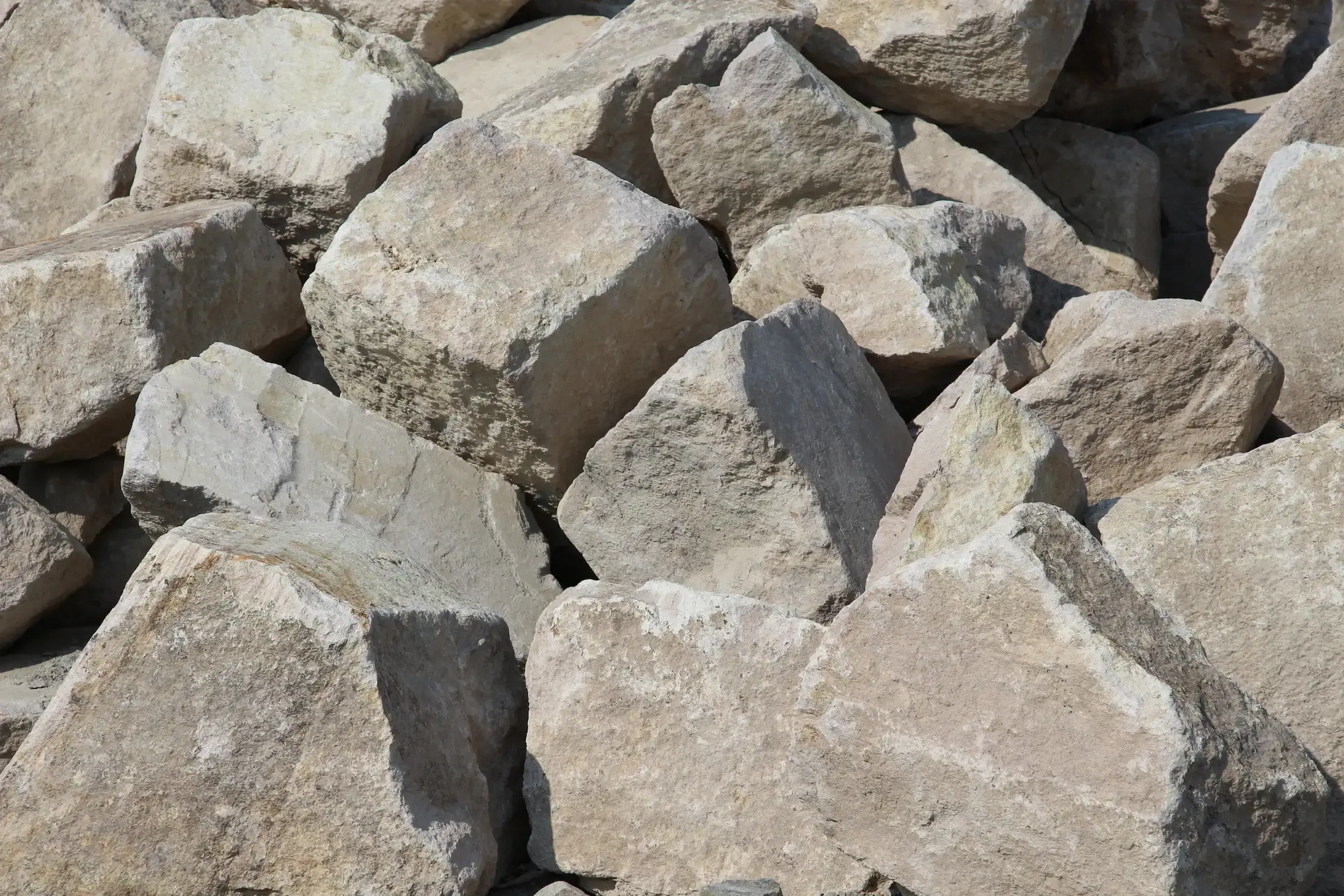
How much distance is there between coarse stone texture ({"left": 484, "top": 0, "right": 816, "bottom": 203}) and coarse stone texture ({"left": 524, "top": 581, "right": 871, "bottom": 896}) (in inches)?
57.9

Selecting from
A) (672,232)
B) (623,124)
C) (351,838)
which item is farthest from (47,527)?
(623,124)

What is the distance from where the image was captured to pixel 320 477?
266cm

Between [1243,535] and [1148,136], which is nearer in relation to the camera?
[1243,535]

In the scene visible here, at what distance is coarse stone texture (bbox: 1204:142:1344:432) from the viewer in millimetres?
2988

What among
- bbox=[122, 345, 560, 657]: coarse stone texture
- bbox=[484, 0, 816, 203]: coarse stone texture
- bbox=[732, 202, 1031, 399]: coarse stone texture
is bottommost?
bbox=[122, 345, 560, 657]: coarse stone texture

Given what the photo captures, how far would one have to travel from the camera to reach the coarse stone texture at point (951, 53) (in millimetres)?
3760

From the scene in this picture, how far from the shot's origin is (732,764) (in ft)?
7.20

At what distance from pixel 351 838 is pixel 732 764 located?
1.86 ft

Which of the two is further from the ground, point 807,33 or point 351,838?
point 807,33

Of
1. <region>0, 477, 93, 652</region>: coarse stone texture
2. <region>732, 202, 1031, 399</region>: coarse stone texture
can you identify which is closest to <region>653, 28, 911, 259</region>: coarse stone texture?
<region>732, 202, 1031, 399</region>: coarse stone texture

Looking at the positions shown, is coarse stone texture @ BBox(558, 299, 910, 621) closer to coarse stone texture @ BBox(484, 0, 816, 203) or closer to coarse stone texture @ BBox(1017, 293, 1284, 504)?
coarse stone texture @ BBox(1017, 293, 1284, 504)

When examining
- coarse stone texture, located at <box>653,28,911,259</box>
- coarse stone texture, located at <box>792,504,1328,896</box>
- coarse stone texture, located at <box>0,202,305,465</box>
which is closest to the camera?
coarse stone texture, located at <box>792,504,1328,896</box>

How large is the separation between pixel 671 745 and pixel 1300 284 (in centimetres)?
172

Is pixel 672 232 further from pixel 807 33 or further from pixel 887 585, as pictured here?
pixel 807 33
